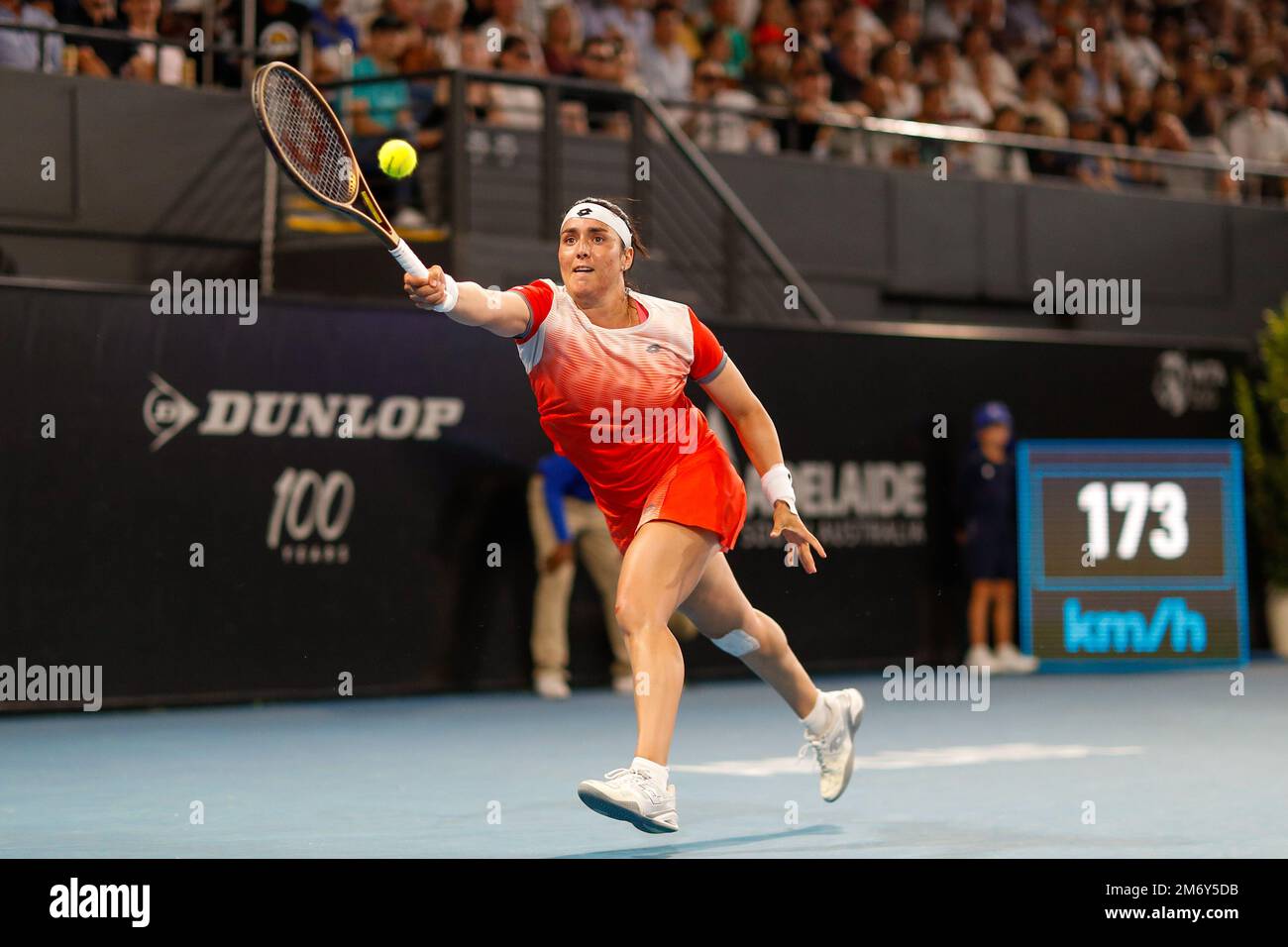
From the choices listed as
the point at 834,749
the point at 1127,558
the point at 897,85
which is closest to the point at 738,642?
the point at 834,749

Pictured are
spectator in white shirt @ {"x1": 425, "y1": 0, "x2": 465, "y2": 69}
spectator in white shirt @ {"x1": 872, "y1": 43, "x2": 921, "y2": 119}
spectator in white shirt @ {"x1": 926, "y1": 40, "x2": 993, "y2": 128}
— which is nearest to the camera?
spectator in white shirt @ {"x1": 425, "y1": 0, "x2": 465, "y2": 69}

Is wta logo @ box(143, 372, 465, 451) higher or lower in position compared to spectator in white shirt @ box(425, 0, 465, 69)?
lower

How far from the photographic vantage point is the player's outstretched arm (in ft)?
17.6

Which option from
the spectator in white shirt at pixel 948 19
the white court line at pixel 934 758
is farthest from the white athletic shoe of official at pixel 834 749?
the spectator in white shirt at pixel 948 19

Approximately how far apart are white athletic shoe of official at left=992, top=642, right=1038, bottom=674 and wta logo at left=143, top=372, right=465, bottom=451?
385cm

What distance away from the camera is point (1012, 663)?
12562 mm

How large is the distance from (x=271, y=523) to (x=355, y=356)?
1016 mm

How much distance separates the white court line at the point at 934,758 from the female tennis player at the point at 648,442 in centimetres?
175

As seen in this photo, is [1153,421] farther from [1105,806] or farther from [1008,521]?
[1105,806]

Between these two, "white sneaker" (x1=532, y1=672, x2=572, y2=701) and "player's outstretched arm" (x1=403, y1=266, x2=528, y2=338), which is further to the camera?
"white sneaker" (x1=532, y1=672, x2=572, y2=701)

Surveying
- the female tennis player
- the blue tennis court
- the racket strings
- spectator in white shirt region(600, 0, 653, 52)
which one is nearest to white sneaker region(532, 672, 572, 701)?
the blue tennis court

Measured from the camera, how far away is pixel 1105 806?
684cm

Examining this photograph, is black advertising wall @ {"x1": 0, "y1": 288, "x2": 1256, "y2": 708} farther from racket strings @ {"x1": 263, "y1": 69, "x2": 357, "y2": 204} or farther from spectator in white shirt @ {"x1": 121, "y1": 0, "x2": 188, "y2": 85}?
racket strings @ {"x1": 263, "y1": 69, "x2": 357, "y2": 204}

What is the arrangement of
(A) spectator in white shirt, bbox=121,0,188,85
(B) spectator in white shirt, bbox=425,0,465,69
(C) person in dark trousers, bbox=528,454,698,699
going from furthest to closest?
(B) spectator in white shirt, bbox=425,0,465,69 → (A) spectator in white shirt, bbox=121,0,188,85 → (C) person in dark trousers, bbox=528,454,698,699
